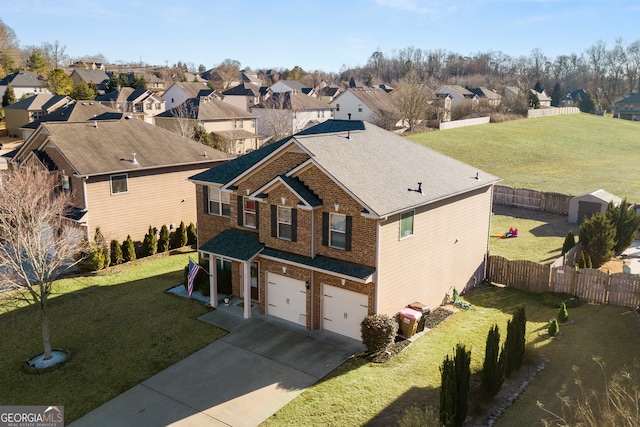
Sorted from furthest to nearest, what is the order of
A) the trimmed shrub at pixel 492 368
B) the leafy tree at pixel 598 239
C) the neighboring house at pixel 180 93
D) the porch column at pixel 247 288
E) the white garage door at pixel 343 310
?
the neighboring house at pixel 180 93
the leafy tree at pixel 598 239
the porch column at pixel 247 288
the white garage door at pixel 343 310
the trimmed shrub at pixel 492 368

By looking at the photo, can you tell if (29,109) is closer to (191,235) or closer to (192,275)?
(191,235)

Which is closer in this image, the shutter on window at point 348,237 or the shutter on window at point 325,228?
the shutter on window at point 348,237

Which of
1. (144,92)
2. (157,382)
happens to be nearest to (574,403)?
(157,382)

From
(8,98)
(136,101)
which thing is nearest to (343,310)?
(136,101)

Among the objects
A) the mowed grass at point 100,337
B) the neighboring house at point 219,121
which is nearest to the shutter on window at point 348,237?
the mowed grass at point 100,337

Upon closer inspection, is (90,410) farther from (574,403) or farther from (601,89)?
(601,89)

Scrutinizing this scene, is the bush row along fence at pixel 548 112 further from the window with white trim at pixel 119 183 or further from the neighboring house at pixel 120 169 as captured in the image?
the window with white trim at pixel 119 183

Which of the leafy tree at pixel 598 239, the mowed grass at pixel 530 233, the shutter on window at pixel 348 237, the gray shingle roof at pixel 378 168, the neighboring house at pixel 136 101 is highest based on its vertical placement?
the neighboring house at pixel 136 101

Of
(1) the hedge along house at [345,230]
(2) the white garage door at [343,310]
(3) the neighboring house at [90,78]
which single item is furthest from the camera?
(3) the neighboring house at [90,78]
